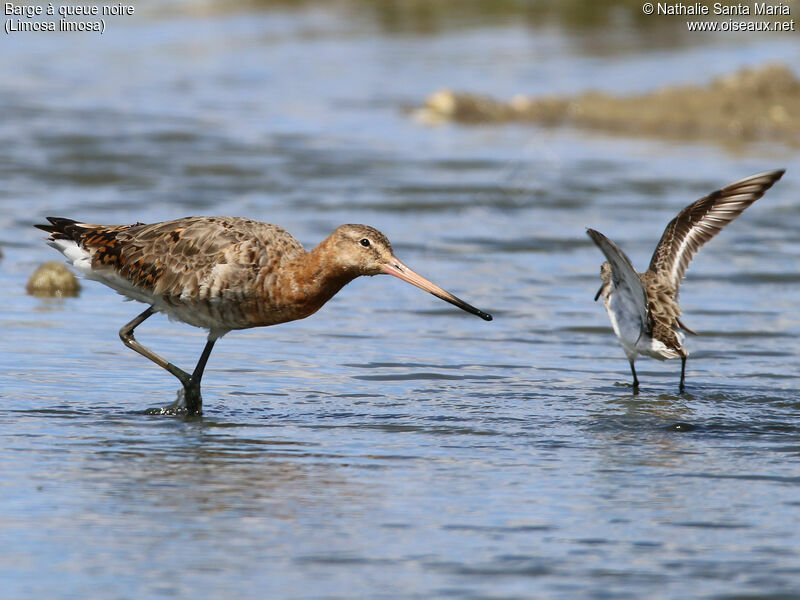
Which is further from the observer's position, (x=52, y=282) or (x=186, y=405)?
(x=52, y=282)

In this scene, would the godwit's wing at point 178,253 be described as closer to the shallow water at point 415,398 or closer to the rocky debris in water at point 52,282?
the shallow water at point 415,398

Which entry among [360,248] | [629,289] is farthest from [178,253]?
[629,289]

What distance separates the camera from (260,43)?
3020 centimetres

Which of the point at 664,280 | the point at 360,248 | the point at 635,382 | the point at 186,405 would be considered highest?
the point at 360,248

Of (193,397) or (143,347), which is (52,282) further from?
(193,397)

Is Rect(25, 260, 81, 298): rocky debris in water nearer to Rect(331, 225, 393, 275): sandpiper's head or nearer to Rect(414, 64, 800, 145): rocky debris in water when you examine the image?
Rect(331, 225, 393, 275): sandpiper's head

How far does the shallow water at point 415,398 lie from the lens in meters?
5.44

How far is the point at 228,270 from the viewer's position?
7.53 metres

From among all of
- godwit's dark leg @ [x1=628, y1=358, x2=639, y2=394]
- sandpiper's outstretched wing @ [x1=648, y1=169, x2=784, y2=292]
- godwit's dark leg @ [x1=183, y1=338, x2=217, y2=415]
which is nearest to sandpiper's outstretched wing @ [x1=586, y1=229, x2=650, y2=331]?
godwit's dark leg @ [x1=628, y1=358, x2=639, y2=394]

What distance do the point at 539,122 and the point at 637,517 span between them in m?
15.5

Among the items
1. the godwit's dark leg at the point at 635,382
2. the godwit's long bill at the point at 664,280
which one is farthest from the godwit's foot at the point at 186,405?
the godwit's dark leg at the point at 635,382

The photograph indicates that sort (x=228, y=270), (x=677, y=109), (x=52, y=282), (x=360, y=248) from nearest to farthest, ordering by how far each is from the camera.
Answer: (x=360, y=248), (x=228, y=270), (x=52, y=282), (x=677, y=109)

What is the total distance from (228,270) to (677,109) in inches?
573

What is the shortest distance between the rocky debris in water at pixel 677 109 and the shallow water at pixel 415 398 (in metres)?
1.30
